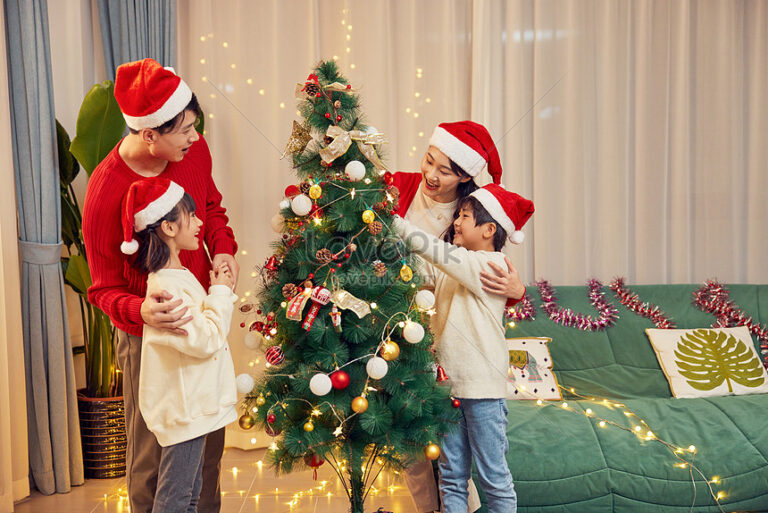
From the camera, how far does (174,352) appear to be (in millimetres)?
1717

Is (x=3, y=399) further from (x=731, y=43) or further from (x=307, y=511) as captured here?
(x=731, y=43)

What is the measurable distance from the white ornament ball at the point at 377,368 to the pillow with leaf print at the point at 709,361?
5.94 feet

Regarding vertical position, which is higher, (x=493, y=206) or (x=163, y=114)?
(x=163, y=114)

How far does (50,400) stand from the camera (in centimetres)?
282

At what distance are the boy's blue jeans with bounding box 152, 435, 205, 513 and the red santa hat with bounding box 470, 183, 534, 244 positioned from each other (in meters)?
1.14

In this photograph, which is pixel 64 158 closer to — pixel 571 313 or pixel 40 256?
pixel 40 256

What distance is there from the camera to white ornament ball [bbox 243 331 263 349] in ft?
6.84

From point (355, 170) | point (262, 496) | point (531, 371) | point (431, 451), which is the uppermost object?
point (355, 170)

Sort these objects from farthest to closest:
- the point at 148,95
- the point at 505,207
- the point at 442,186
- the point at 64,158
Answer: the point at 64,158 < the point at 442,186 < the point at 505,207 < the point at 148,95

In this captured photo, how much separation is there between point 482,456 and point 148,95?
1.49 metres

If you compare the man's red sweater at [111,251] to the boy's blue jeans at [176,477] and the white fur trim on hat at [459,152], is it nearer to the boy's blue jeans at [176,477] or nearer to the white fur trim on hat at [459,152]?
the boy's blue jeans at [176,477]

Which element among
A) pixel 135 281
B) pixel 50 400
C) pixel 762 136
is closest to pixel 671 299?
pixel 762 136

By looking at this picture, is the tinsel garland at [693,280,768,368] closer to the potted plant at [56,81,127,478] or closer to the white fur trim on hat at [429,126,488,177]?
the white fur trim on hat at [429,126,488,177]

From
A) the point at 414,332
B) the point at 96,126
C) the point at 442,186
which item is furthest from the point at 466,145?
the point at 96,126
